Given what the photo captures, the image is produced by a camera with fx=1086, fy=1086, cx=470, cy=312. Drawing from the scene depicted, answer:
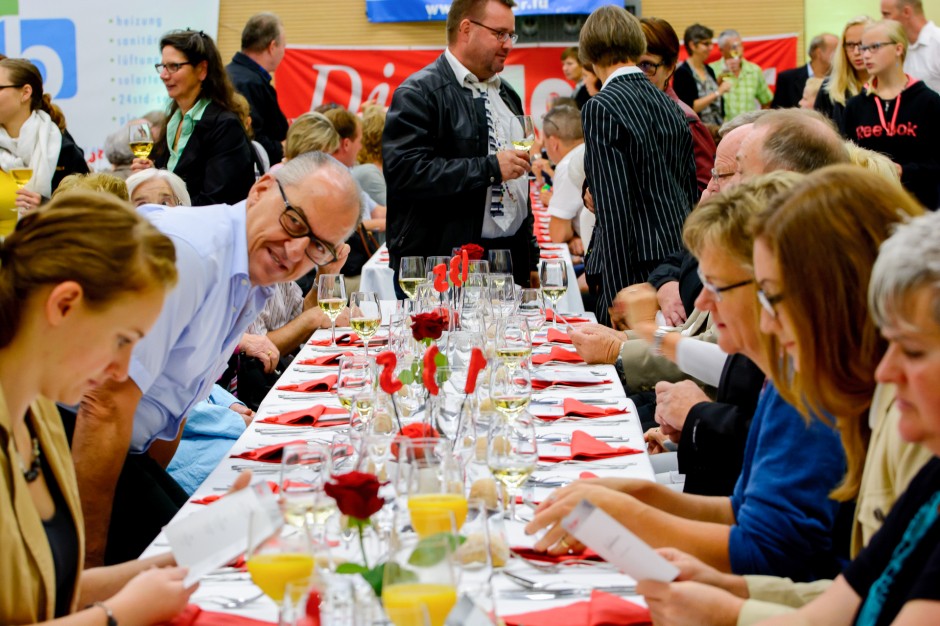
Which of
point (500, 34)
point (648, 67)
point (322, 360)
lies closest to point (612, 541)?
point (322, 360)

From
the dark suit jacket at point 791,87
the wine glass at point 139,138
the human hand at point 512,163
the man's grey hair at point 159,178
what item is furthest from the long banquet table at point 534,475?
the dark suit jacket at point 791,87

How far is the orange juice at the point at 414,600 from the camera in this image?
124 centimetres

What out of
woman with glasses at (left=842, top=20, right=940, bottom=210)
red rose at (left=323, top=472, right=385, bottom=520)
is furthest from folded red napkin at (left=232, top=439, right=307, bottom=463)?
woman with glasses at (left=842, top=20, right=940, bottom=210)

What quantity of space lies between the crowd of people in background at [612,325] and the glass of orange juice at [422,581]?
0.38 meters

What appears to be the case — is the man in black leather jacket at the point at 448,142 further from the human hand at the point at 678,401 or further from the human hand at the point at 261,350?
the human hand at the point at 678,401

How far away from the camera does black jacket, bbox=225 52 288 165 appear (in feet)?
22.1

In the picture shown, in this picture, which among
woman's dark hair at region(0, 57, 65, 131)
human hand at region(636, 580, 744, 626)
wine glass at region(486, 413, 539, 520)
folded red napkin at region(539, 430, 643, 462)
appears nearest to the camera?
human hand at region(636, 580, 744, 626)

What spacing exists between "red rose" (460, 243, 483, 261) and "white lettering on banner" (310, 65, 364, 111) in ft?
21.8

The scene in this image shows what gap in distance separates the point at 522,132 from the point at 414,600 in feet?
11.3

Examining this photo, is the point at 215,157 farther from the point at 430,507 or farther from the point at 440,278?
the point at 430,507

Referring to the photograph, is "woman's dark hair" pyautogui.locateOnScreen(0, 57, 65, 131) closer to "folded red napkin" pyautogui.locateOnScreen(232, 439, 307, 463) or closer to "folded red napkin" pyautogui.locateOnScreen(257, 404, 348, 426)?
"folded red napkin" pyautogui.locateOnScreen(257, 404, 348, 426)

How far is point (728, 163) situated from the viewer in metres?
3.42

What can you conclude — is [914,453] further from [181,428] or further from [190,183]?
[190,183]

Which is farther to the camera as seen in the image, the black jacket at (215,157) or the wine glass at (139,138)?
the black jacket at (215,157)
